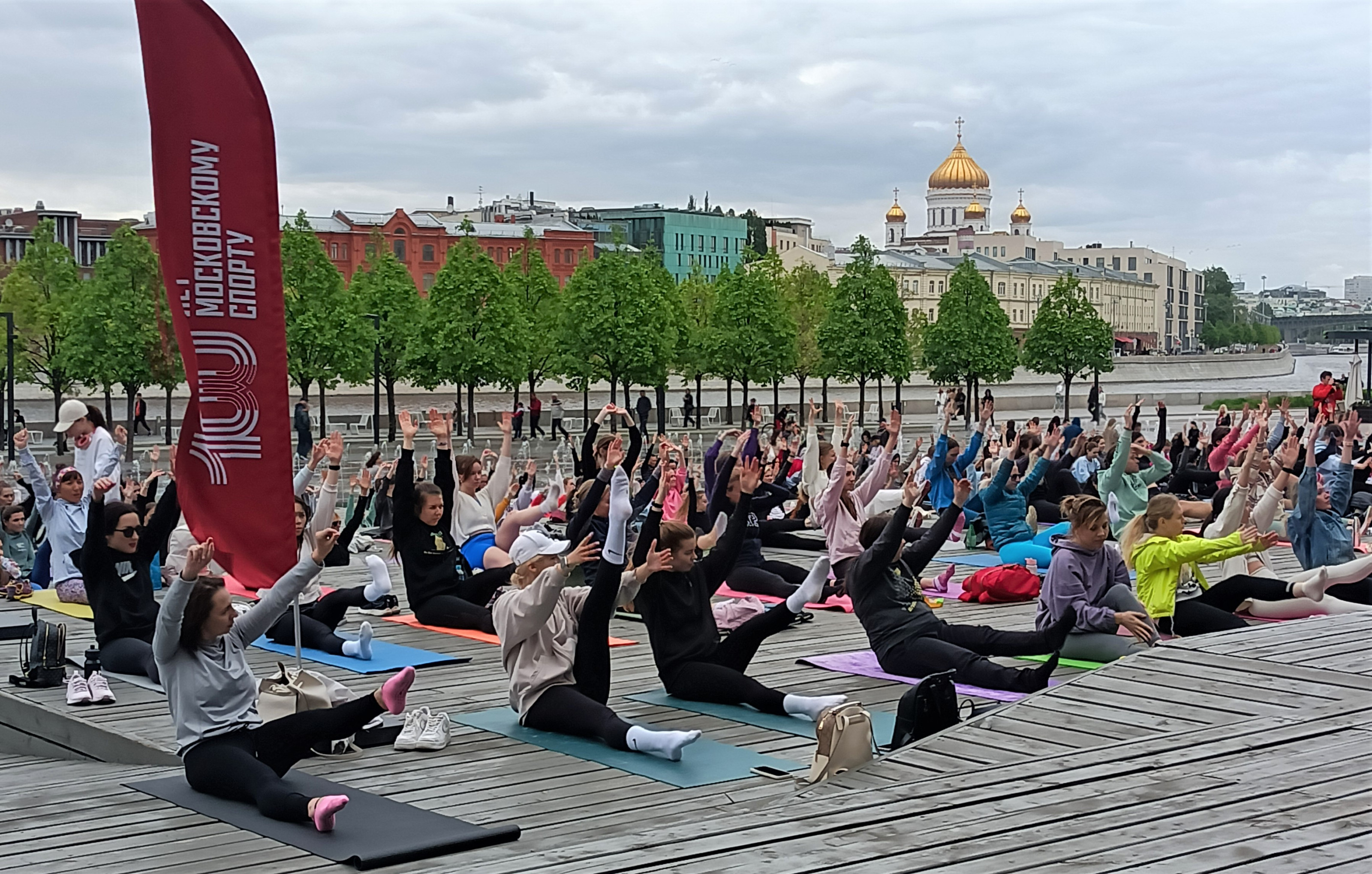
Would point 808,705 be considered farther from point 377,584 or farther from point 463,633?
point 377,584

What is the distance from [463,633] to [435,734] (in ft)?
12.9

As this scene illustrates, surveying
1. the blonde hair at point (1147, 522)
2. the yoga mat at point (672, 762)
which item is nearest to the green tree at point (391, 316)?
the blonde hair at point (1147, 522)

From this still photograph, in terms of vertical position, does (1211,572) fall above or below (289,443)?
below

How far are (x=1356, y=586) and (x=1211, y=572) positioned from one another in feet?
7.44

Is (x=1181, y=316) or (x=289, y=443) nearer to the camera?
(x=289, y=443)

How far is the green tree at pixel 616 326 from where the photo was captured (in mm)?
49812

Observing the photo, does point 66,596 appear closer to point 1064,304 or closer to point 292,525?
point 292,525

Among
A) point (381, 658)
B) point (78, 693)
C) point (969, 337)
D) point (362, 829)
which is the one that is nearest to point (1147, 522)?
point (381, 658)

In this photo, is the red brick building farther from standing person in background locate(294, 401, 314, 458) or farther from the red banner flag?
the red banner flag

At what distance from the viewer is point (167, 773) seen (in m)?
7.59

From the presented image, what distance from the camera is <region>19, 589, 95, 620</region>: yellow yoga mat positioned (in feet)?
42.2

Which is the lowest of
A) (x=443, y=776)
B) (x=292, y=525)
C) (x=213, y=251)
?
(x=443, y=776)

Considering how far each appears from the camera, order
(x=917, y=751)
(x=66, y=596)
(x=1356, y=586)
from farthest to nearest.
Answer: (x=66, y=596) < (x=1356, y=586) < (x=917, y=751)

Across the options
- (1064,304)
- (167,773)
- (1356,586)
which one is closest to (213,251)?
(167,773)
